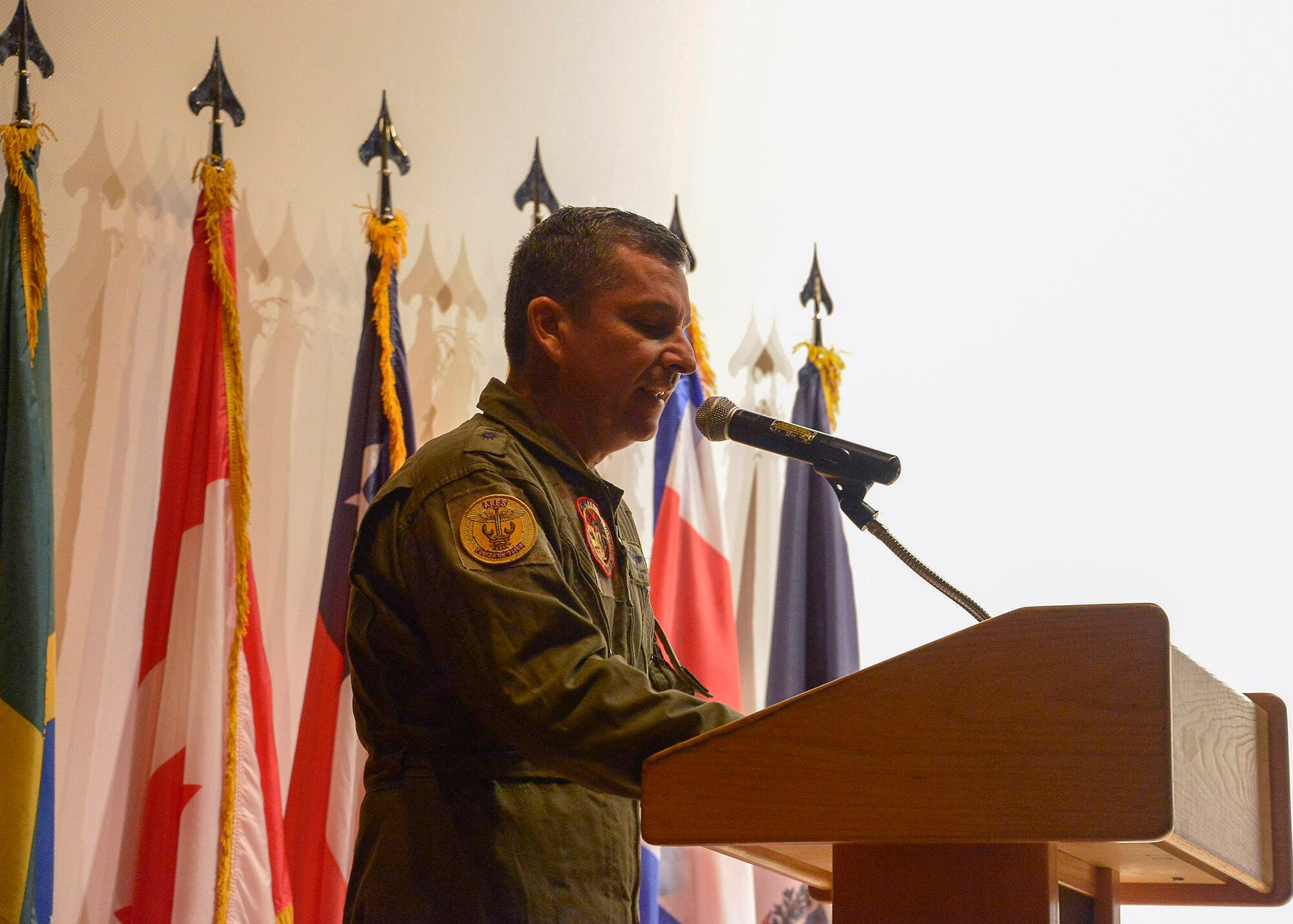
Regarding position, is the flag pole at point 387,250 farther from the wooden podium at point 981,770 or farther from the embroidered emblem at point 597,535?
the wooden podium at point 981,770

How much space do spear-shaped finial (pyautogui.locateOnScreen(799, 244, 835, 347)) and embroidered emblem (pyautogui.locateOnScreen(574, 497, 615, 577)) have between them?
7.24 ft

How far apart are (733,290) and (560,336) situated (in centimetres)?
231

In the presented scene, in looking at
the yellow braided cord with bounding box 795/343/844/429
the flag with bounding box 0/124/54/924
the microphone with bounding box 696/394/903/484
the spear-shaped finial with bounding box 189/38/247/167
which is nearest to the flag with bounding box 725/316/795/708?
the yellow braided cord with bounding box 795/343/844/429

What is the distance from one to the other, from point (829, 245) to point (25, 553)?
8.60 feet

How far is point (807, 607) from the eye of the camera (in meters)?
3.48

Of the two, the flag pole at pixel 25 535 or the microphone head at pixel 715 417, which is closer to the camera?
the microphone head at pixel 715 417

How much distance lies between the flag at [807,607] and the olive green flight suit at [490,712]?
6.45ft

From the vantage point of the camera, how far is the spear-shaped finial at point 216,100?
9.23 ft

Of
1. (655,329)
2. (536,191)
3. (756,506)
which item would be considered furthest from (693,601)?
(655,329)

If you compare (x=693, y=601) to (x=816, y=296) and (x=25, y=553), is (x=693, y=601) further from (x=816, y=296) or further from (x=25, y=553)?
(x=25, y=553)

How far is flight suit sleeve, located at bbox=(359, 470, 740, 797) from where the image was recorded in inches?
44.8

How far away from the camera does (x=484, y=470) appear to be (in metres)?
1.37

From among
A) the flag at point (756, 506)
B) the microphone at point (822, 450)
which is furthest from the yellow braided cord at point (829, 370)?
the microphone at point (822, 450)

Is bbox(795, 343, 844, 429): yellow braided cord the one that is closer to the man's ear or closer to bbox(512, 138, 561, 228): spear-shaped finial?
bbox(512, 138, 561, 228): spear-shaped finial
